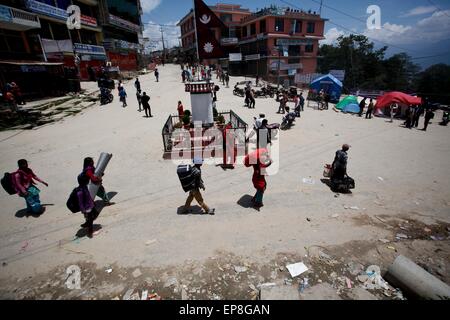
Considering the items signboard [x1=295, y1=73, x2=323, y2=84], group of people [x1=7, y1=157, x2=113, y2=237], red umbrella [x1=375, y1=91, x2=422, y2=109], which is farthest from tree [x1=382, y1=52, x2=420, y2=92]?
group of people [x1=7, y1=157, x2=113, y2=237]

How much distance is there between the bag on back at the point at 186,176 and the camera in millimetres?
5117

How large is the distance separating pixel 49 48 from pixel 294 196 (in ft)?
92.1

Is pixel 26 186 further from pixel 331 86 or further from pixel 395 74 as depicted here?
pixel 395 74

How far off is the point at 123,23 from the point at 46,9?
60.0 ft

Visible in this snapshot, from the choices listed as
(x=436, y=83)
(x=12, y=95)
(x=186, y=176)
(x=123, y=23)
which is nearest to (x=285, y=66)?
(x=123, y=23)

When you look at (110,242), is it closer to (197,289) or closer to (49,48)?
(197,289)

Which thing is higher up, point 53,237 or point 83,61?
point 83,61

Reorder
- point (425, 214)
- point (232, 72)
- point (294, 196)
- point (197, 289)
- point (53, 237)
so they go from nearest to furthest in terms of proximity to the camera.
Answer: point (197, 289) → point (53, 237) → point (425, 214) → point (294, 196) → point (232, 72)

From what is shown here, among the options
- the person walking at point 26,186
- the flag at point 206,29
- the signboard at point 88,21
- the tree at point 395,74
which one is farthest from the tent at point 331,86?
the tree at point 395,74

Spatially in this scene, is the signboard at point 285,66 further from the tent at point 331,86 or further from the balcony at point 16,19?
the balcony at point 16,19

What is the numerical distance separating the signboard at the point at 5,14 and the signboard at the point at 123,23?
20.5 m

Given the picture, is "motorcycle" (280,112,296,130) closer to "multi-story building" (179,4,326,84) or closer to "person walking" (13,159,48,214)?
"person walking" (13,159,48,214)

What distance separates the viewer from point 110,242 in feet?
16.0
